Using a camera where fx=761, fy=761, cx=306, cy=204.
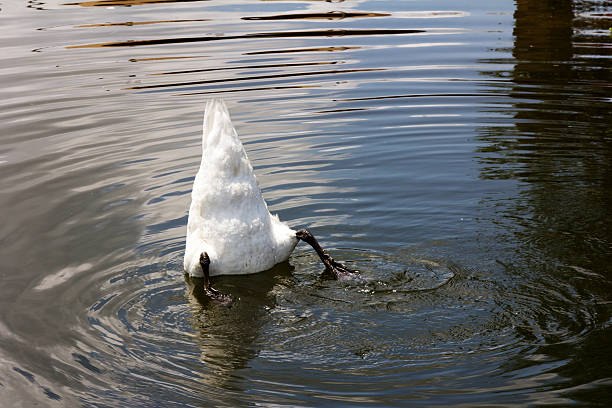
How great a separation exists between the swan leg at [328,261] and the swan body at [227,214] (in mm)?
105

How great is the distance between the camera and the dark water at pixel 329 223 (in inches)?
185

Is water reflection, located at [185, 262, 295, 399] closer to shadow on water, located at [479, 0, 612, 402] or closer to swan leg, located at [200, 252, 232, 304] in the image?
swan leg, located at [200, 252, 232, 304]

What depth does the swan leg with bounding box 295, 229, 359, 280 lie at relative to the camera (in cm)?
603

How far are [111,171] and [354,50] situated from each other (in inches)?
277

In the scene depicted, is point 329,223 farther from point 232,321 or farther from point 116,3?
point 116,3

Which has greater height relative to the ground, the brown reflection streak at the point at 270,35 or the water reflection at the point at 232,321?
the brown reflection streak at the point at 270,35

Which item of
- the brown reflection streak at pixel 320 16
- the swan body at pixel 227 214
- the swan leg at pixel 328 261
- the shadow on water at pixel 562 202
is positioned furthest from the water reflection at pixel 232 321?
the brown reflection streak at pixel 320 16

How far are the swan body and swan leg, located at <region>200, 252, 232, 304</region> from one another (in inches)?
1.6

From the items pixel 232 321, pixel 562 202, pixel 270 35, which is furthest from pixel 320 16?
pixel 232 321

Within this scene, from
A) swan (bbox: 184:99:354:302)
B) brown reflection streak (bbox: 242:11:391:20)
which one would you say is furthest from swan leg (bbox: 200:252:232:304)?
brown reflection streak (bbox: 242:11:391:20)

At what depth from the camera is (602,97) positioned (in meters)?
10.8

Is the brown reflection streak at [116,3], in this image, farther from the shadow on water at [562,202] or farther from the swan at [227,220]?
the swan at [227,220]

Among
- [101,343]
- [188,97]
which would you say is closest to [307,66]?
[188,97]

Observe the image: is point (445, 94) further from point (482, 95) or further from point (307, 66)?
point (307, 66)
